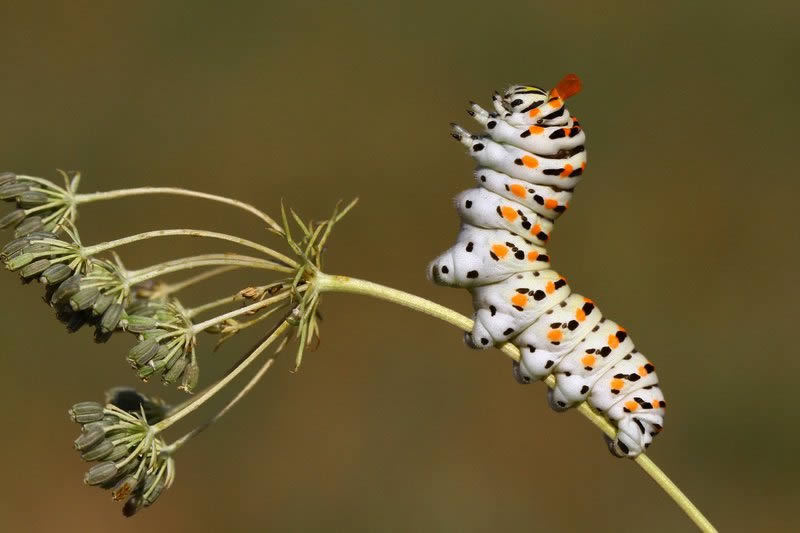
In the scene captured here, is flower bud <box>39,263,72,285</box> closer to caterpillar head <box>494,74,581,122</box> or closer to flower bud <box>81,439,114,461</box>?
flower bud <box>81,439,114,461</box>

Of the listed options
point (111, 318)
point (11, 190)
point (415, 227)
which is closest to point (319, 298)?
point (111, 318)

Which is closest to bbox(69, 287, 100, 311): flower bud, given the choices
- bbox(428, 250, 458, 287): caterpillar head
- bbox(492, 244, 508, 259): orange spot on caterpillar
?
bbox(428, 250, 458, 287): caterpillar head

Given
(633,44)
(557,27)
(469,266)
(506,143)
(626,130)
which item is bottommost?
(469,266)

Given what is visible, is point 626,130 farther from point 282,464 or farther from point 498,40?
point 282,464

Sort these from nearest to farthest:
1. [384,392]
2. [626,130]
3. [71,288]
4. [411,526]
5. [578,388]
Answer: [71,288], [578,388], [411,526], [384,392], [626,130]

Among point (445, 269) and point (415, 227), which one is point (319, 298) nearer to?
point (445, 269)

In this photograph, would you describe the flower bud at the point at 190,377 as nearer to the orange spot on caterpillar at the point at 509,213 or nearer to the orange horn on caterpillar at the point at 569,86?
the orange spot on caterpillar at the point at 509,213

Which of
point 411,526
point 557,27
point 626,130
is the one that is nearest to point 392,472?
point 411,526
